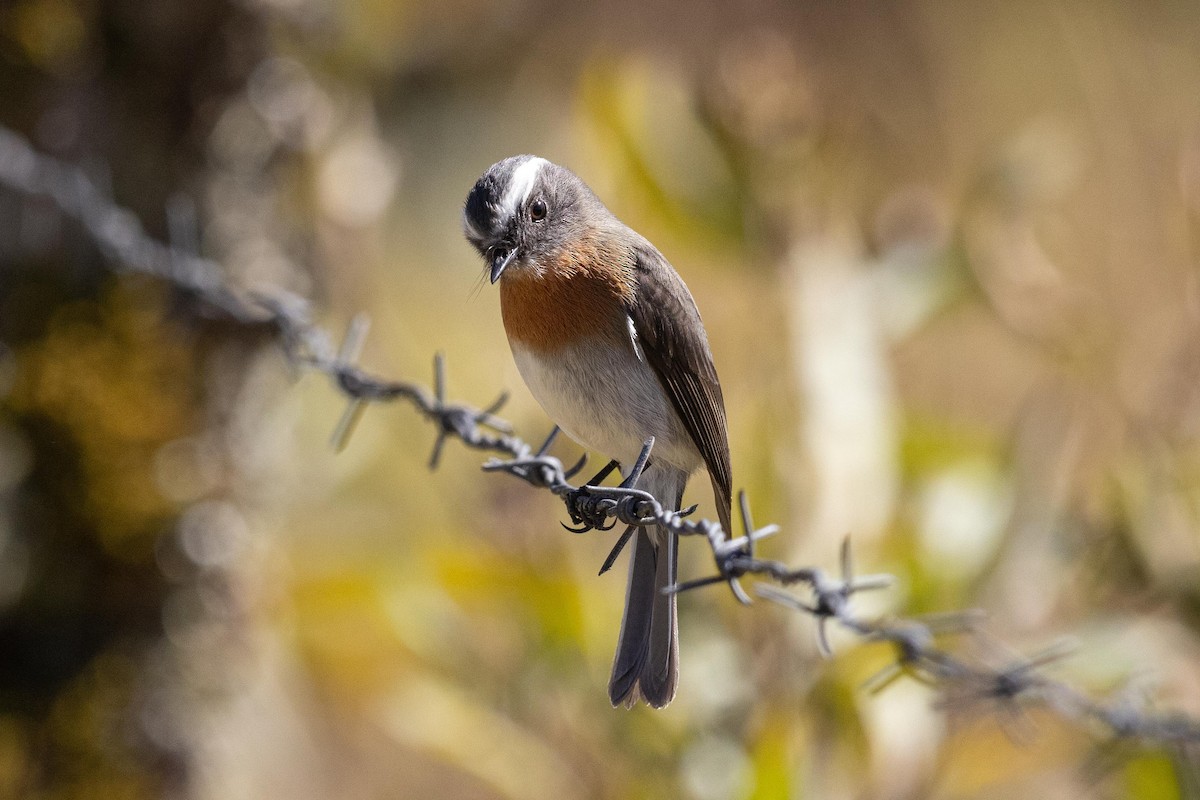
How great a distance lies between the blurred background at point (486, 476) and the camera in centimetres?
308

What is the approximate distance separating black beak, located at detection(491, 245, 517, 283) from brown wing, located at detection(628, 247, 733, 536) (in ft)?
0.73

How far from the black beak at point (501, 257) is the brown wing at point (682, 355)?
0.73ft

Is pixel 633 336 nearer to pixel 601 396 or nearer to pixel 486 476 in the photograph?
pixel 601 396

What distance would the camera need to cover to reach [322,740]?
205 inches

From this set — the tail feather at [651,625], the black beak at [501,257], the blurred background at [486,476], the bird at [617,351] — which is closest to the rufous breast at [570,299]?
the bird at [617,351]

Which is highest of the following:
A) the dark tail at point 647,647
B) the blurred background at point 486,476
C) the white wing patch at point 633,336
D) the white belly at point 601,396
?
the blurred background at point 486,476

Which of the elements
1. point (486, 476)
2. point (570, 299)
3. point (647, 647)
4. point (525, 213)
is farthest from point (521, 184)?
point (486, 476)

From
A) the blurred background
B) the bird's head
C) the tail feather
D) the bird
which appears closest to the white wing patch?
the bird

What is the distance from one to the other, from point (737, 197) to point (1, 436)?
2.55m

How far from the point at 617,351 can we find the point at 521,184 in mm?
360

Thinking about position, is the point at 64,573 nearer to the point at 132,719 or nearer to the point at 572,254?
the point at 132,719

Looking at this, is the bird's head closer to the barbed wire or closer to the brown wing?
the brown wing

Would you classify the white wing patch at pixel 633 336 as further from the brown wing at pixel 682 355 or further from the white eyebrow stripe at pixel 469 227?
the white eyebrow stripe at pixel 469 227

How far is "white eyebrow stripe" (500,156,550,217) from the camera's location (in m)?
1.43
